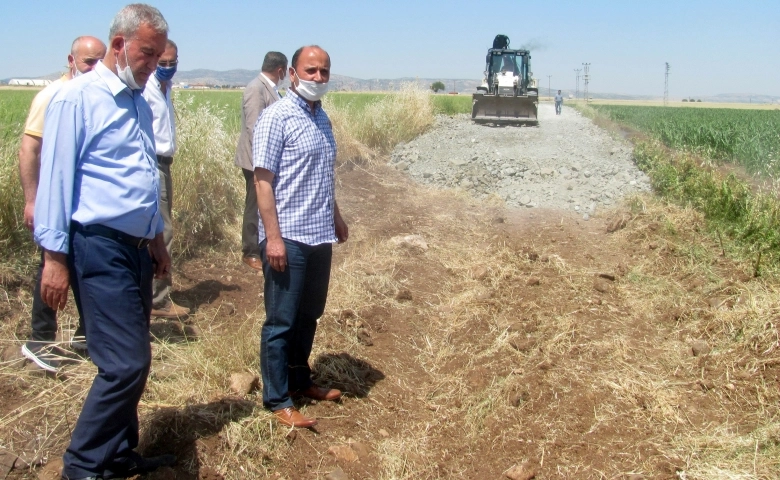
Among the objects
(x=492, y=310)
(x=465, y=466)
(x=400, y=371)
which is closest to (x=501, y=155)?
(x=492, y=310)

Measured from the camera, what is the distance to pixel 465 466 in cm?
330

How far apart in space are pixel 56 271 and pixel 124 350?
0.38 meters

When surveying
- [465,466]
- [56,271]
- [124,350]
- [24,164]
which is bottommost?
[465,466]

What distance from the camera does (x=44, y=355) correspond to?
11.9 ft

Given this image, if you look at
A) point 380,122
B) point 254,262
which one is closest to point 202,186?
point 254,262

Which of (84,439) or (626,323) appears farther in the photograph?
(626,323)

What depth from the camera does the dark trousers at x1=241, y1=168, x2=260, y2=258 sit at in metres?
5.51

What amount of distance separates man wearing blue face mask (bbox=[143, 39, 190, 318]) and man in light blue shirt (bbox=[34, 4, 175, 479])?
6.13 feet

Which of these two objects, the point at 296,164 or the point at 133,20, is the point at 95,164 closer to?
the point at 133,20

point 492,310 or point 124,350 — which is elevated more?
point 124,350

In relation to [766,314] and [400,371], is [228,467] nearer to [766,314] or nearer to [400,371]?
→ [400,371]

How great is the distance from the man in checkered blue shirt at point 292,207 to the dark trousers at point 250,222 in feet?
7.37

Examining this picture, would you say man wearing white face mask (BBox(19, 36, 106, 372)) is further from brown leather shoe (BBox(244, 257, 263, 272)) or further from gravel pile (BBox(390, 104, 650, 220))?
gravel pile (BBox(390, 104, 650, 220))

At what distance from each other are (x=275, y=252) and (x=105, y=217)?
820 mm
